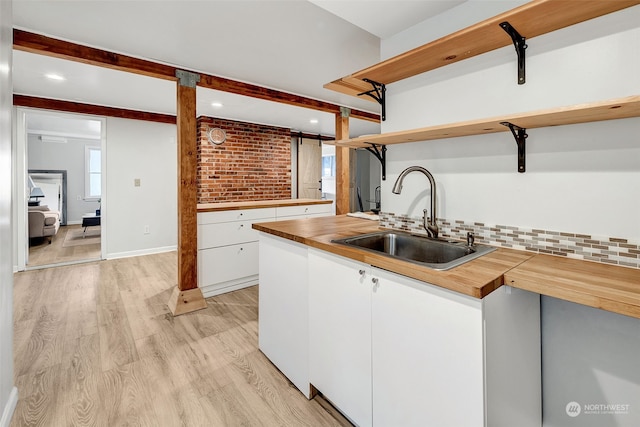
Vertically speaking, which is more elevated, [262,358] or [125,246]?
[125,246]

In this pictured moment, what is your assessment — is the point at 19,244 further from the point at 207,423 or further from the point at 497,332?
the point at 497,332

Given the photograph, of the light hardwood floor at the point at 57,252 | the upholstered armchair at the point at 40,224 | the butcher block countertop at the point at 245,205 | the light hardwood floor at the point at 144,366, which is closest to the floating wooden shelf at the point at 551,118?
the light hardwood floor at the point at 144,366

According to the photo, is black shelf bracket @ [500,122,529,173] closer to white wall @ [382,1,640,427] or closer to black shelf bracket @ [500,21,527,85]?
white wall @ [382,1,640,427]

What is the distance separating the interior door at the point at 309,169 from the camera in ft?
20.6

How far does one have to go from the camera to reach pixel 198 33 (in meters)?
2.19

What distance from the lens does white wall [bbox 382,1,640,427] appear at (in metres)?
1.10

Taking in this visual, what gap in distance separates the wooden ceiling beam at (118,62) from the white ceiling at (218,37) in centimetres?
6

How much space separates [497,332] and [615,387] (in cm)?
59

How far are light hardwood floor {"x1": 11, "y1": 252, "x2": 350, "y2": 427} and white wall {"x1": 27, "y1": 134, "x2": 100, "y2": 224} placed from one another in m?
5.75

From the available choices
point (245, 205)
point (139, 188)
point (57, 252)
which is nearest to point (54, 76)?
point (139, 188)

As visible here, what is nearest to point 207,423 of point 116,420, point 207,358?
point 116,420

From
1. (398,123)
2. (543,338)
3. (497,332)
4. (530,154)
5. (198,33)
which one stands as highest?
(198,33)

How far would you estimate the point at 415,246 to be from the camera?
5.48 feet

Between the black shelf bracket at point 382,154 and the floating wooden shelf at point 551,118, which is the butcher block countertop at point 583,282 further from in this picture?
the black shelf bracket at point 382,154
